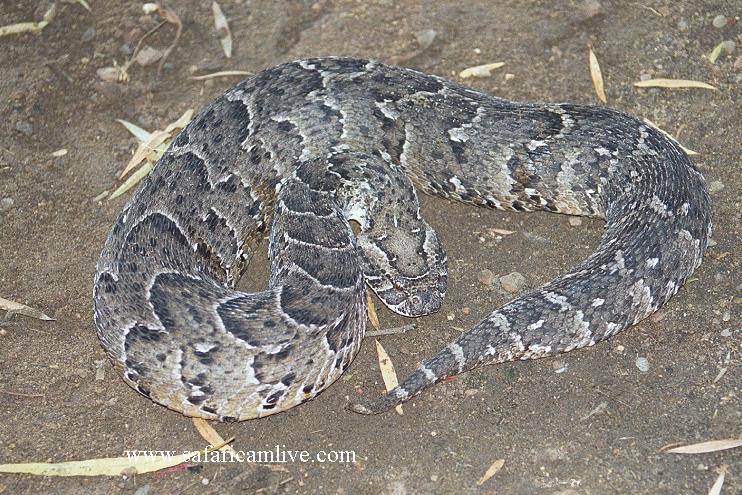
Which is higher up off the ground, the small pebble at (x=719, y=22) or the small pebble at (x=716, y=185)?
the small pebble at (x=719, y=22)

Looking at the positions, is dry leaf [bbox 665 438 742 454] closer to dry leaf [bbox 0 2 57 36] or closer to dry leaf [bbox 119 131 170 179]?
dry leaf [bbox 119 131 170 179]

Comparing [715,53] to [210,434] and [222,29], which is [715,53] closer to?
[222,29]

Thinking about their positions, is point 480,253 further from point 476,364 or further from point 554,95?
point 554,95

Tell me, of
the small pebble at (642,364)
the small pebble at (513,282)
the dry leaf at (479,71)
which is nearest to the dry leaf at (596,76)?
the dry leaf at (479,71)

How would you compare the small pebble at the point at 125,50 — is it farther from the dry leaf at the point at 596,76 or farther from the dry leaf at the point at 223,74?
the dry leaf at the point at 596,76

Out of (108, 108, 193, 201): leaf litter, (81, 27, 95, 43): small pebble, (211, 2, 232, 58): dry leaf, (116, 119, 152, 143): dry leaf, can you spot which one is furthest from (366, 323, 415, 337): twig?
(81, 27, 95, 43): small pebble
